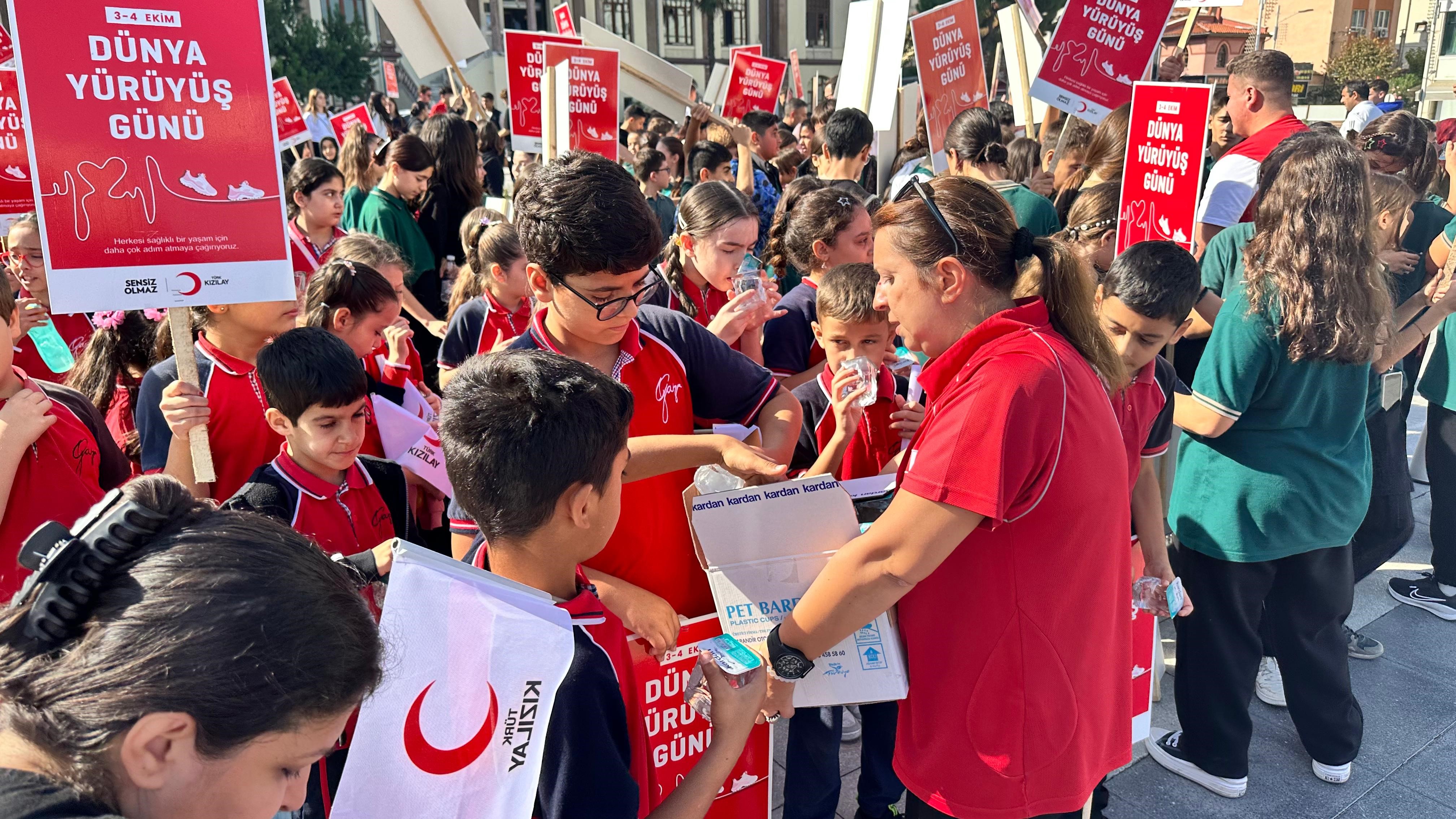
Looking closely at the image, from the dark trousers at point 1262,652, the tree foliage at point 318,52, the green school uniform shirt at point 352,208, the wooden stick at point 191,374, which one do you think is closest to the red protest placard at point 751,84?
the green school uniform shirt at point 352,208

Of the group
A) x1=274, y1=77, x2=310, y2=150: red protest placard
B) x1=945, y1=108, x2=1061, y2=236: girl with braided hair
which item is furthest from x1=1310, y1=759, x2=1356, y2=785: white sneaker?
x1=274, y1=77, x2=310, y2=150: red protest placard

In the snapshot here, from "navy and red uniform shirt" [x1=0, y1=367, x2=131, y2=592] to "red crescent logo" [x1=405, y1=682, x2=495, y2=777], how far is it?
4.43 ft

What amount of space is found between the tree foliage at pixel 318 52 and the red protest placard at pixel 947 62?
2737cm

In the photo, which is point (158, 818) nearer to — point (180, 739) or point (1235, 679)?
point (180, 739)

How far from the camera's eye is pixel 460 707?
4.34 feet

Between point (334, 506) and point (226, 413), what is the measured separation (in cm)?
51

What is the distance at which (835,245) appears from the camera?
12.5ft

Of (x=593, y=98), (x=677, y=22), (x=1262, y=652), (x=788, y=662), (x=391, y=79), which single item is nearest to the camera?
(x=788, y=662)

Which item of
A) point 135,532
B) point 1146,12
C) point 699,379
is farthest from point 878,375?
point 1146,12

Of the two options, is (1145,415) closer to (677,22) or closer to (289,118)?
(289,118)

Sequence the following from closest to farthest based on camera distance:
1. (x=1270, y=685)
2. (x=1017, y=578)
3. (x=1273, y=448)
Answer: (x=1017, y=578) → (x=1273, y=448) → (x=1270, y=685)

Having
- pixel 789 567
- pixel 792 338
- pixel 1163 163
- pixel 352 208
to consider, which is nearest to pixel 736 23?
pixel 352 208

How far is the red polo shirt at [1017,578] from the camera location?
177cm

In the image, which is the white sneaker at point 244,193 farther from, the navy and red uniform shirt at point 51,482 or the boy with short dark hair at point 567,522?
the boy with short dark hair at point 567,522
